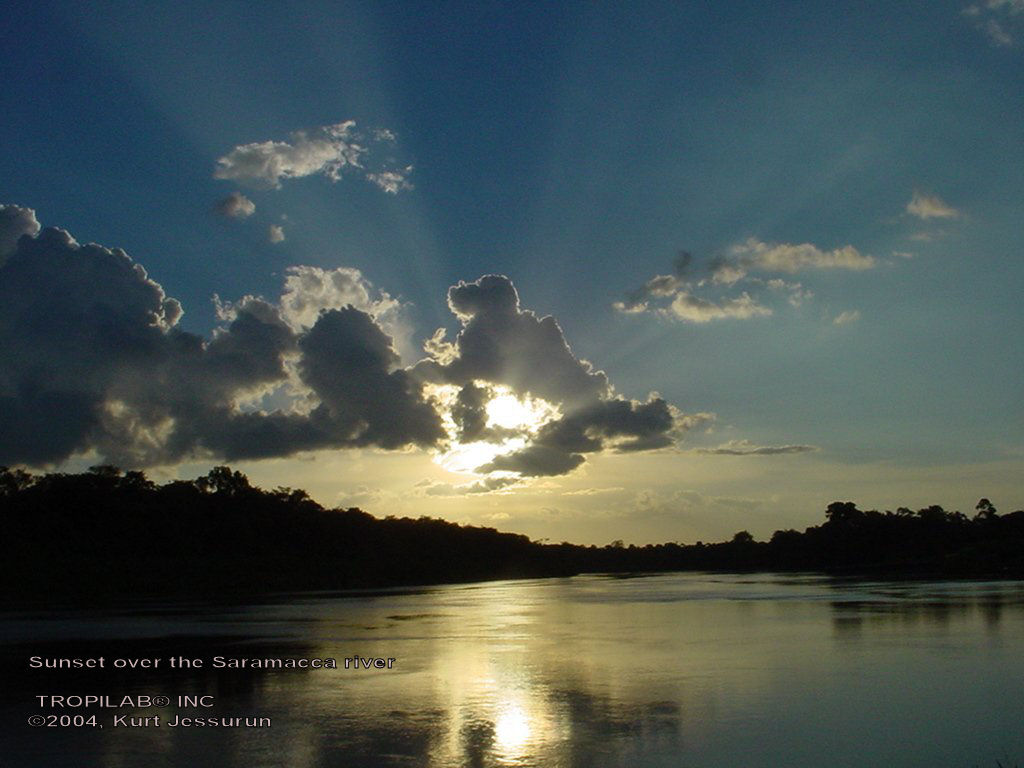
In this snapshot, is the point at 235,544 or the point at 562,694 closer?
the point at 562,694

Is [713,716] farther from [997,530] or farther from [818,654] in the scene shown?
[997,530]

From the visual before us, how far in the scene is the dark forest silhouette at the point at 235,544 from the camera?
9212 centimetres

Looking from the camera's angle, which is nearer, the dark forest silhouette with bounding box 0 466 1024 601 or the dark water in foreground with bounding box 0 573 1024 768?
the dark water in foreground with bounding box 0 573 1024 768

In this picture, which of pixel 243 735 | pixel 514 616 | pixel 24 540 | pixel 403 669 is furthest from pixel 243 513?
pixel 243 735

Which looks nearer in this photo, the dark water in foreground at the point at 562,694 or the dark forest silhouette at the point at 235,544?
the dark water in foreground at the point at 562,694

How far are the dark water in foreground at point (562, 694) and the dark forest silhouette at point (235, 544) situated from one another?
2134 inches

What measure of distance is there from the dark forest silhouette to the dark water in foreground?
5422 cm

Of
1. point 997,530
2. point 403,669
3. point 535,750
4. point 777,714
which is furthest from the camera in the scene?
point 997,530

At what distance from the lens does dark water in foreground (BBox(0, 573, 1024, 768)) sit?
1620cm

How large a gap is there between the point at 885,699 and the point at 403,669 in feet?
41.4

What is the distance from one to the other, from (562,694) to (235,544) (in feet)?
338

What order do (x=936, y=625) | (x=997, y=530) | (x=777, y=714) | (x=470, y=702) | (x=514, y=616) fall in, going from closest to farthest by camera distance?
1. (x=777, y=714)
2. (x=470, y=702)
3. (x=936, y=625)
4. (x=514, y=616)
5. (x=997, y=530)

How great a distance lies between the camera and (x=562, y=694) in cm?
2170

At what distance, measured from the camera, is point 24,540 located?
9512 cm
